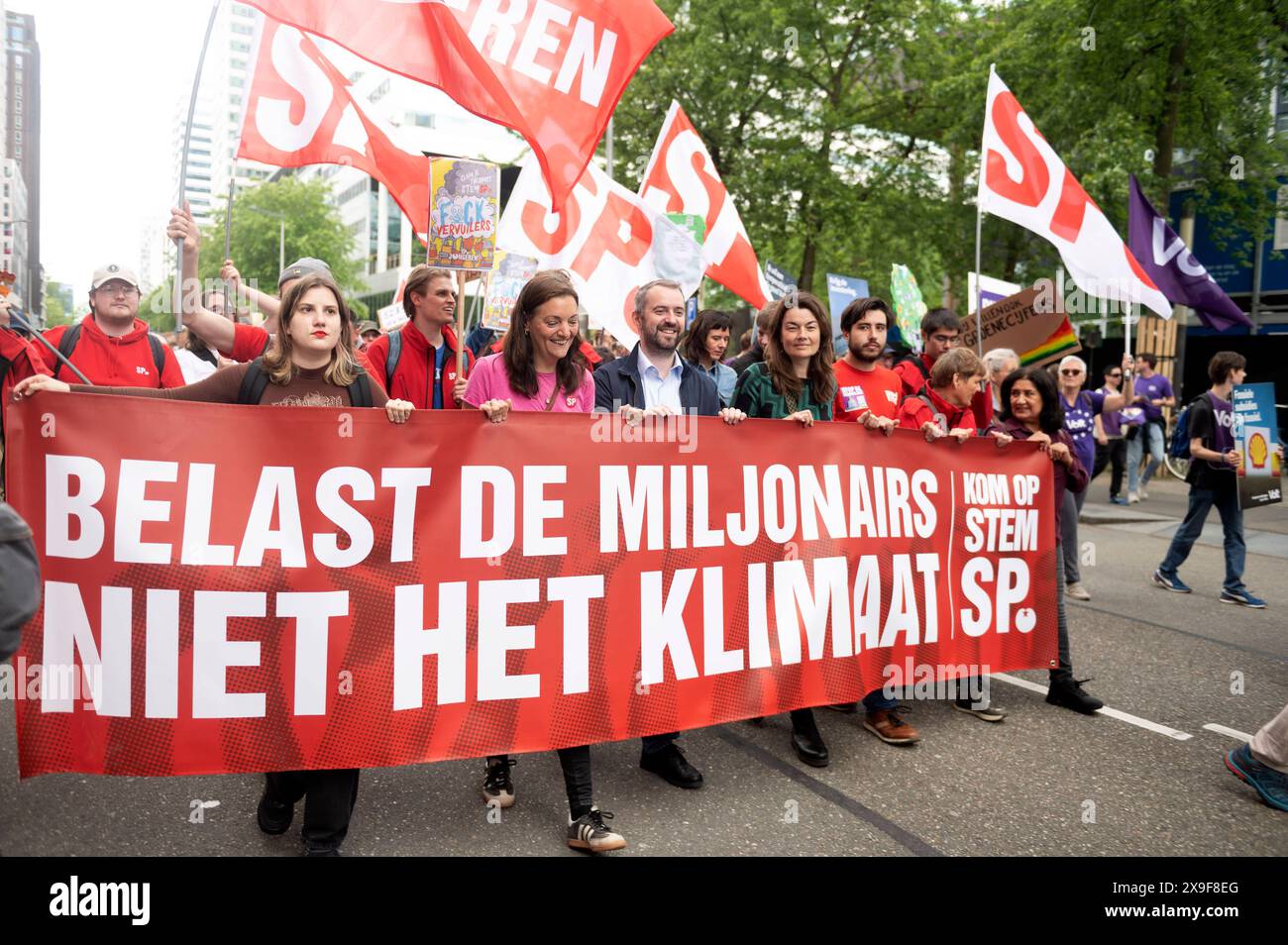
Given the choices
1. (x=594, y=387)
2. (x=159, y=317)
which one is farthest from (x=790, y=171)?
(x=159, y=317)

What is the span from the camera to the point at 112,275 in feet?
18.1

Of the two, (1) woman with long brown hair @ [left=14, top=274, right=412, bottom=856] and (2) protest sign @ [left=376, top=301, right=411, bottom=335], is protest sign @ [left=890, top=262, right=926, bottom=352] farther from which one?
(1) woman with long brown hair @ [left=14, top=274, right=412, bottom=856]

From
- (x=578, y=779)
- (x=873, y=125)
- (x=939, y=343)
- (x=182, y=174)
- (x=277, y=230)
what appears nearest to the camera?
(x=578, y=779)

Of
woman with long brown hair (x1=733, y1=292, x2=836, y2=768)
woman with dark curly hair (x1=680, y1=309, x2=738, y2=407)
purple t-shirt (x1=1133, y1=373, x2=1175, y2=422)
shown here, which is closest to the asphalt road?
woman with long brown hair (x1=733, y1=292, x2=836, y2=768)

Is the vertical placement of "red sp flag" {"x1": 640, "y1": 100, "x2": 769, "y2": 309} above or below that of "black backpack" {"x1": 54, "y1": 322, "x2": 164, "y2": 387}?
above

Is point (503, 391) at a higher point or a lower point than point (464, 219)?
lower

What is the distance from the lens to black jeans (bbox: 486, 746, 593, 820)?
351 centimetres

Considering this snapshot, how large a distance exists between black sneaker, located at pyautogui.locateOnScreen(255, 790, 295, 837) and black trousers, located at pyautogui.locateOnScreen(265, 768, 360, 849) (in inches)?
5.2

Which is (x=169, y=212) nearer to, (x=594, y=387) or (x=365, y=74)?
(x=594, y=387)

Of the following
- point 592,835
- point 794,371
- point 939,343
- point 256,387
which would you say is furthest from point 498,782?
point 939,343

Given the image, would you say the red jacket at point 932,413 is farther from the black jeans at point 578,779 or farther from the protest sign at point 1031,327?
the protest sign at point 1031,327

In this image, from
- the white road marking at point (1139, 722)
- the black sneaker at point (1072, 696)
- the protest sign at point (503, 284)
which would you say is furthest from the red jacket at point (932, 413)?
the protest sign at point (503, 284)

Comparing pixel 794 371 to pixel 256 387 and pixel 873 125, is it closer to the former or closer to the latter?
pixel 256 387

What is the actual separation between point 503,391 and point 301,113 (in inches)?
115
